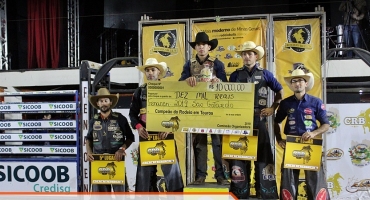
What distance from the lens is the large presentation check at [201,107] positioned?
14.0 ft

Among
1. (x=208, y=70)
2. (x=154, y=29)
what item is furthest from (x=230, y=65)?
(x=208, y=70)

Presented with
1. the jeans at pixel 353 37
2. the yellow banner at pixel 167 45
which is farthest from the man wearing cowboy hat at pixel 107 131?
the jeans at pixel 353 37

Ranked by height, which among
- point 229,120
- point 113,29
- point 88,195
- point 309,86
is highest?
point 113,29

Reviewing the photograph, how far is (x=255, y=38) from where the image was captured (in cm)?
602

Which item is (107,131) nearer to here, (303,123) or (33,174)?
(303,123)

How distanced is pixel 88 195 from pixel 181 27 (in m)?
2.83

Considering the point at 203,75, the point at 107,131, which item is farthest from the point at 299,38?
the point at 107,131

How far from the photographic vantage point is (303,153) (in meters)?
4.17

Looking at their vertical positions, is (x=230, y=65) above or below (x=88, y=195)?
above

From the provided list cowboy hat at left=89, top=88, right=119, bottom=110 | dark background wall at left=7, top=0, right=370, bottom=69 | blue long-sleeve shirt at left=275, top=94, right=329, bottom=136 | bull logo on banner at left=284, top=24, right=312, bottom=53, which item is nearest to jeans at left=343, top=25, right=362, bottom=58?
dark background wall at left=7, top=0, right=370, bottom=69

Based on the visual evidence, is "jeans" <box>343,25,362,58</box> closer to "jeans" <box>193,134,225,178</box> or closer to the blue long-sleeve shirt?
the blue long-sleeve shirt

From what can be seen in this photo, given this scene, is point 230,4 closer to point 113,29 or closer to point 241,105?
point 113,29

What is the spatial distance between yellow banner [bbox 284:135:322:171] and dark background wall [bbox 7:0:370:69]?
25.6ft

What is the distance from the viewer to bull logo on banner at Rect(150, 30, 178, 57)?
6352 millimetres
